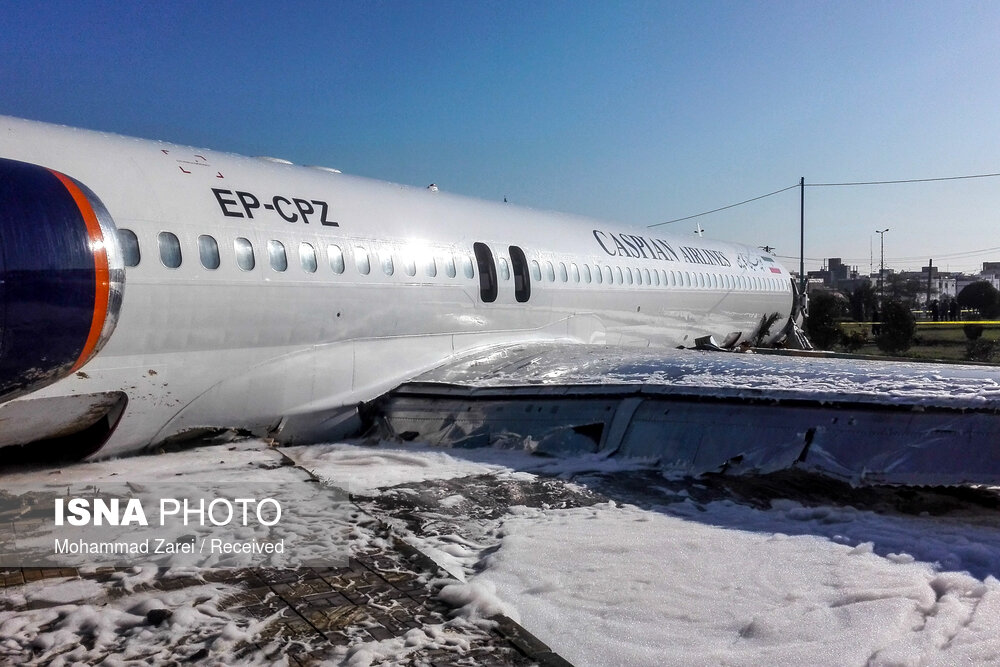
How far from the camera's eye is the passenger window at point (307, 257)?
793 centimetres

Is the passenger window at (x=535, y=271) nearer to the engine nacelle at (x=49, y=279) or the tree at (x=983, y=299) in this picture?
the engine nacelle at (x=49, y=279)

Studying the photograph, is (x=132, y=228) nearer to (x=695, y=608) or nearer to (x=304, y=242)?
(x=304, y=242)

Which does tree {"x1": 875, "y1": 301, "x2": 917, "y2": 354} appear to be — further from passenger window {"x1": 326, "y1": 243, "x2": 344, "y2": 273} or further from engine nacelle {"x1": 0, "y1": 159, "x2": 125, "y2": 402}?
engine nacelle {"x1": 0, "y1": 159, "x2": 125, "y2": 402}

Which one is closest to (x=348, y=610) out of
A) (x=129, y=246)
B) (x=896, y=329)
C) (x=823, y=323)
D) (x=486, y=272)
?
(x=129, y=246)

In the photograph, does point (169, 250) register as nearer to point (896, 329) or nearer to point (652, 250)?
point (652, 250)

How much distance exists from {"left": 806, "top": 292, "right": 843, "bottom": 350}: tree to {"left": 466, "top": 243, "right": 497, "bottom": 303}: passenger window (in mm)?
21071

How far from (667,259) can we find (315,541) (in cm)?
1169

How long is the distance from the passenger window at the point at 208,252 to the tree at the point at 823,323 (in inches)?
997

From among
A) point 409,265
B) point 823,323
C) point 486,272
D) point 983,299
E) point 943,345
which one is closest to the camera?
point 409,265

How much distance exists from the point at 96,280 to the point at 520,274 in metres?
6.92

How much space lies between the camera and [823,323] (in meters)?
29.6

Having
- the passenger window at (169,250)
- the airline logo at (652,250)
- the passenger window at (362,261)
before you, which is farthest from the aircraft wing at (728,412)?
the airline logo at (652,250)

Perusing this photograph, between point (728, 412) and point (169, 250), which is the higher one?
point (169, 250)

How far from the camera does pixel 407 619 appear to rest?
396 centimetres
